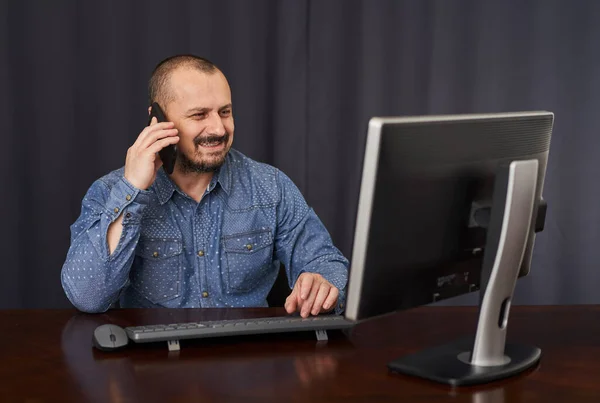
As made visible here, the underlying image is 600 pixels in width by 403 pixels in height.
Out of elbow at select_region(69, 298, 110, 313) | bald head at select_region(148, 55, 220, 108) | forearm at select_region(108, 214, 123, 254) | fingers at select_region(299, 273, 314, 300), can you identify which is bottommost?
elbow at select_region(69, 298, 110, 313)

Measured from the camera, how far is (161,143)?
230 centimetres

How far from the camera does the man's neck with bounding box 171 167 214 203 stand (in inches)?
98.4

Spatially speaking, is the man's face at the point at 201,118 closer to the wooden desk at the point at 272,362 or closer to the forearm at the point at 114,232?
the forearm at the point at 114,232

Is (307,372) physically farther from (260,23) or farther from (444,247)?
(260,23)

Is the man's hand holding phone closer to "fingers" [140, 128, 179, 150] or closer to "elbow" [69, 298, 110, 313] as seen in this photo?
"fingers" [140, 128, 179, 150]

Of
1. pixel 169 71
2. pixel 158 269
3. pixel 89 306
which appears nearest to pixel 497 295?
pixel 89 306

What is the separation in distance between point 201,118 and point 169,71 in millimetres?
185

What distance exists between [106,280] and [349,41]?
172 cm

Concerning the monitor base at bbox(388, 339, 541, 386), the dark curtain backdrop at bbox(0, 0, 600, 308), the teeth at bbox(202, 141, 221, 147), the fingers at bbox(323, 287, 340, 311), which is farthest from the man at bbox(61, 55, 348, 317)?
the dark curtain backdrop at bbox(0, 0, 600, 308)

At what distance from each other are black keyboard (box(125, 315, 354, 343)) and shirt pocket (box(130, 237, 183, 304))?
58 cm

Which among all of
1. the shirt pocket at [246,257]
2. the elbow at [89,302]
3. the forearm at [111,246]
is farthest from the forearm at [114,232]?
the shirt pocket at [246,257]

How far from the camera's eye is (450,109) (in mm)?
3598

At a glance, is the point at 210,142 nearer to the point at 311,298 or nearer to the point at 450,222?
the point at 311,298
